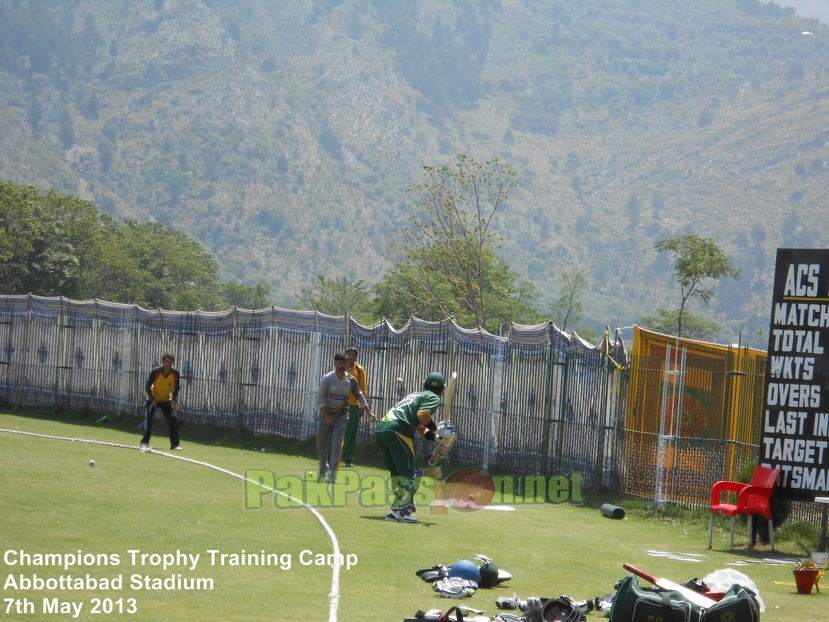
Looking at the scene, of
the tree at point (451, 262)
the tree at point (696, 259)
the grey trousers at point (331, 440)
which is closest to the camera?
the grey trousers at point (331, 440)

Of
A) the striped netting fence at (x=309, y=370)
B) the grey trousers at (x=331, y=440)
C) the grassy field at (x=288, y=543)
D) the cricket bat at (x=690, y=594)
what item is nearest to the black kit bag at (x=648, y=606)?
the cricket bat at (x=690, y=594)

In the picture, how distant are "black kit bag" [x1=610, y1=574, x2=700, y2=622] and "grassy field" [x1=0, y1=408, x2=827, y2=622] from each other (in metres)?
1.09

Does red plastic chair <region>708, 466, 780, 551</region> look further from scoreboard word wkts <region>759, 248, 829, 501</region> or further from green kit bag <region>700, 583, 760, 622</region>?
green kit bag <region>700, 583, 760, 622</region>

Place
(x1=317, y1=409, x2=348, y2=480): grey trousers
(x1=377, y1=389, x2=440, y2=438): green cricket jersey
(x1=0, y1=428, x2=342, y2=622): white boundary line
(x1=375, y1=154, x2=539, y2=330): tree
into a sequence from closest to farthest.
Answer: (x1=0, y1=428, x2=342, y2=622): white boundary line < (x1=377, y1=389, x2=440, y2=438): green cricket jersey < (x1=317, y1=409, x2=348, y2=480): grey trousers < (x1=375, y1=154, x2=539, y2=330): tree

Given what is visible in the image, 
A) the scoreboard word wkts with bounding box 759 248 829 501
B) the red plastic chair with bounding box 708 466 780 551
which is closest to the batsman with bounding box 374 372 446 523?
the red plastic chair with bounding box 708 466 780 551

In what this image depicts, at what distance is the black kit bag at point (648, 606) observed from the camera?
7.50m

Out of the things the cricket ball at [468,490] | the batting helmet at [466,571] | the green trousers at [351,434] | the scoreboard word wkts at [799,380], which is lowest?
the cricket ball at [468,490]

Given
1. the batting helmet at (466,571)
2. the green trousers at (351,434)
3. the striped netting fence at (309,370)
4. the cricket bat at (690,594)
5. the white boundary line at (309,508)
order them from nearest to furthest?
the cricket bat at (690,594) < the white boundary line at (309,508) < the batting helmet at (466,571) < the striped netting fence at (309,370) < the green trousers at (351,434)

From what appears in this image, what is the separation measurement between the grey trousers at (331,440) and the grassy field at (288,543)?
4.71 feet

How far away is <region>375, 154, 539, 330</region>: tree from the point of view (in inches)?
2030

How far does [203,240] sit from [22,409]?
158919 mm

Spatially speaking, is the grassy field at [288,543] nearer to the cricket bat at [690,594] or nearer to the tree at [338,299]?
the cricket bat at [690,594]

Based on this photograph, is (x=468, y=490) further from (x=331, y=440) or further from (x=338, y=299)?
(x=338, y=299)

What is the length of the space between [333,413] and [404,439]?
10.1 feet
